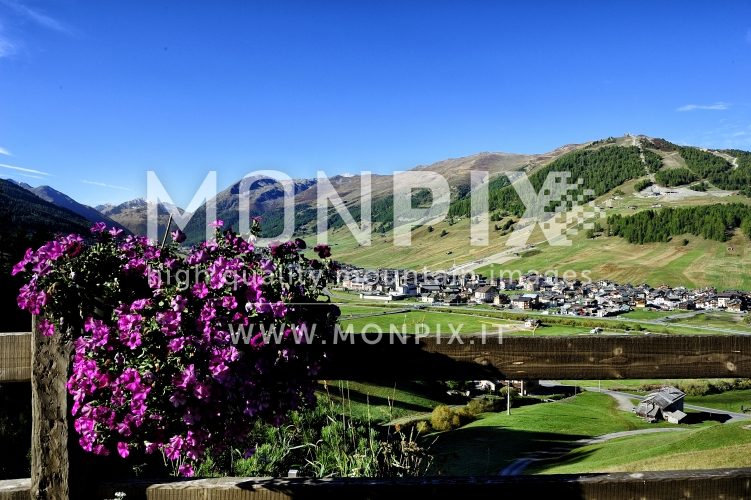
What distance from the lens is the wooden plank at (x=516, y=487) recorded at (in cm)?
246

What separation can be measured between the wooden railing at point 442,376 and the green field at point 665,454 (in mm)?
5634

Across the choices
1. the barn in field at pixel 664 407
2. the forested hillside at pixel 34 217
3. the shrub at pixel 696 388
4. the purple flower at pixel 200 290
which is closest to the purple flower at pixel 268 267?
the purple flower at pixel 200 290

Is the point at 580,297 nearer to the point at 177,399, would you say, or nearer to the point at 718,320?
the point at 718,320

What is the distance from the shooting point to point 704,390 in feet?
115

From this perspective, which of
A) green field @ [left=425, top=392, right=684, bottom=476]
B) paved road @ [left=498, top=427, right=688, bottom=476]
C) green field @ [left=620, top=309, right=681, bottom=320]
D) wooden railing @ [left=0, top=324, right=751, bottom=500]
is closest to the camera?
wooden railing @ [left=0, top=324, right=751, bottom=500]

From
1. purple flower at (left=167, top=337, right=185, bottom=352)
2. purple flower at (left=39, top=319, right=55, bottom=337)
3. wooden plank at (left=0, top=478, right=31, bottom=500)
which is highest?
A: purple flower at (left=39, top=319, right=55, bottom=337)

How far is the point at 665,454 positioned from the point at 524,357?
26.9ft

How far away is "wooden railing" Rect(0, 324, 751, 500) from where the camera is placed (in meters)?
2.48

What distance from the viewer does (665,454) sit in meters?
8.68

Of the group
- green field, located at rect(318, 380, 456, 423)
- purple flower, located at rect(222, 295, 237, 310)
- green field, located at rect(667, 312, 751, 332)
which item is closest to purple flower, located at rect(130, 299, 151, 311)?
purple flower, located at rect(222, 295, 237, 310)

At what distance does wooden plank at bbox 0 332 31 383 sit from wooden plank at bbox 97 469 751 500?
1190 millimetres

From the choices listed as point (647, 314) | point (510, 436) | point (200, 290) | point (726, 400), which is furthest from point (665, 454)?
point (647, 314)

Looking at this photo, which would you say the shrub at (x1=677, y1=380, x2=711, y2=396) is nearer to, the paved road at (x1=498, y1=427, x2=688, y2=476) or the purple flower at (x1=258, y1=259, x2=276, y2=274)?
the paved road at (x1=498, y1=427, x2=688, y2=476)

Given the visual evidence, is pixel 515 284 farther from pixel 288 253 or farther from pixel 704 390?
pixel 288 253
